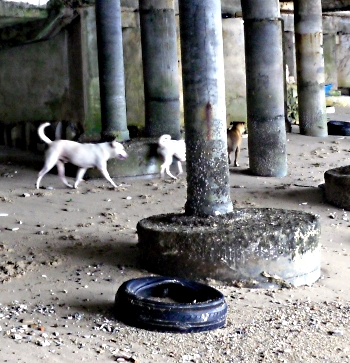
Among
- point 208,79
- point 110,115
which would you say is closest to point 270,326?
point 208,79

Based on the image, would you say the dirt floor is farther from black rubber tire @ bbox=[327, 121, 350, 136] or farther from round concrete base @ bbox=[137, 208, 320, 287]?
black rubber tire @ bbox=[327, 121, 350, 136]

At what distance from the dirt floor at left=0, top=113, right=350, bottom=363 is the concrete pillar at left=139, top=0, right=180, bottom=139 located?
278 centimetres

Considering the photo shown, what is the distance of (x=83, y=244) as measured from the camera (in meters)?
7.30

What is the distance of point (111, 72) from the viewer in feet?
39.2

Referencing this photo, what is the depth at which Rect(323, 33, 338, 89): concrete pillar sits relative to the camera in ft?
85.3

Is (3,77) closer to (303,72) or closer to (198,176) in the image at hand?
(303,72)

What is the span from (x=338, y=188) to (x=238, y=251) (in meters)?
3.81

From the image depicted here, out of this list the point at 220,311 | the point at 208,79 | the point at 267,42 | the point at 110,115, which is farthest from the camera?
the point at 110,115

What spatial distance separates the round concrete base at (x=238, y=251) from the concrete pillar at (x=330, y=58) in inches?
821

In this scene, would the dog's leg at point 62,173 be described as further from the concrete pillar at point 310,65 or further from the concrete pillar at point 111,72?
the concrete pillar at point 310,65

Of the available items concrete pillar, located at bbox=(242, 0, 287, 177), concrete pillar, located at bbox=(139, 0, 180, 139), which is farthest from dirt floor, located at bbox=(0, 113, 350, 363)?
concrete pillar, located at bbox=(139, 0, 180, 139)

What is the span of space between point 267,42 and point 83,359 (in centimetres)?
762

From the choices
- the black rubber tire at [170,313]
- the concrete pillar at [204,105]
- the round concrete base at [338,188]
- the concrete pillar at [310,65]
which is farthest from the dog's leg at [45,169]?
the concrete pillar at [310,65]

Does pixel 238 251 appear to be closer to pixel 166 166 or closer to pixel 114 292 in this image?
pixel 114 292
